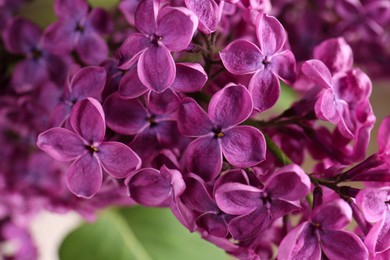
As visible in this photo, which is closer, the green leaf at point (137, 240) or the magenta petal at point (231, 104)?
the magenta petal at point (231, 104)

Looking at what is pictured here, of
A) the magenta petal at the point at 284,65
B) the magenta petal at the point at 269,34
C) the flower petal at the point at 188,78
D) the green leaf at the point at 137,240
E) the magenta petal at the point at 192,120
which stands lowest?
the green leaf at the point at 137,240

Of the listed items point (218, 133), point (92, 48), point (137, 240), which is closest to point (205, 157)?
point (218, 133)

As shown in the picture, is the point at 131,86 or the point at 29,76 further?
the point at 29,76

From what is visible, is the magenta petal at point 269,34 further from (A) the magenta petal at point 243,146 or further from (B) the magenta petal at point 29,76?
(B) the magenta petal at point 29,76

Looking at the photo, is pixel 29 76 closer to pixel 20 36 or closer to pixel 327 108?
pixel 20 36

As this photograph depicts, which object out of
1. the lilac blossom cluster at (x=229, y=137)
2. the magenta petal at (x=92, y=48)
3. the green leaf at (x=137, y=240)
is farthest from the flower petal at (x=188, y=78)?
the green leaf at (x=137, y=240)

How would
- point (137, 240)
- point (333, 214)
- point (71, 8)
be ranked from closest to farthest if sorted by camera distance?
1. point (333, 214)
2. point (71, 8)
3. point (137, 240)

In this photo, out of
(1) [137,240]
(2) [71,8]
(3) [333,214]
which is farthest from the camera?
(1) [137,240]
